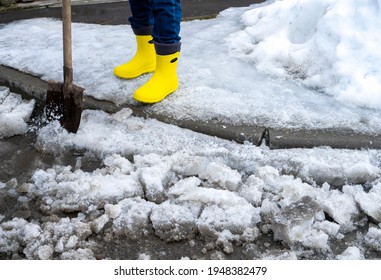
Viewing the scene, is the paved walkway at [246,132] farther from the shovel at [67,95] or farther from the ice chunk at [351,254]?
the ice chunk at [351,254]

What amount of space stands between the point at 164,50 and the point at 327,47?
1059mm

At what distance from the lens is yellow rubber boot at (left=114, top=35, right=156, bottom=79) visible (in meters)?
2.99

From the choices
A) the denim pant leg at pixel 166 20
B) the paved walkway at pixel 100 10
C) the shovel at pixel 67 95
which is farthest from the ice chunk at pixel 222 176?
the paved walkway at pixel 100 10

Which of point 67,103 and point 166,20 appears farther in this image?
point 166,20

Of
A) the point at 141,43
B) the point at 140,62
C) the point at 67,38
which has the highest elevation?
the point at 67,38

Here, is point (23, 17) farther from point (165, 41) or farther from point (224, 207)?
point (224, 207)

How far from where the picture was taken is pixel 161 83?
274 cm

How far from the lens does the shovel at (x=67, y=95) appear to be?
242 centimetres

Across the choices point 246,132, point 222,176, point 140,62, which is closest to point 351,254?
point 222,176

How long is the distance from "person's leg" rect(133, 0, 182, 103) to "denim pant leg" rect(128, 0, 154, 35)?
0.90 feet

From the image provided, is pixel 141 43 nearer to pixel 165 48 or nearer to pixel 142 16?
pixel 142 16

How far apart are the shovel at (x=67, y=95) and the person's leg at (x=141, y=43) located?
0.58 meters

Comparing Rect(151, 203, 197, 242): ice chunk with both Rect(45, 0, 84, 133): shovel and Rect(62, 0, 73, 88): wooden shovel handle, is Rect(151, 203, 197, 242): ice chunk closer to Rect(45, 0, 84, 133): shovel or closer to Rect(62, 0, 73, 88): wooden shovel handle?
Rect(45, 0, 84, 133): shovel
